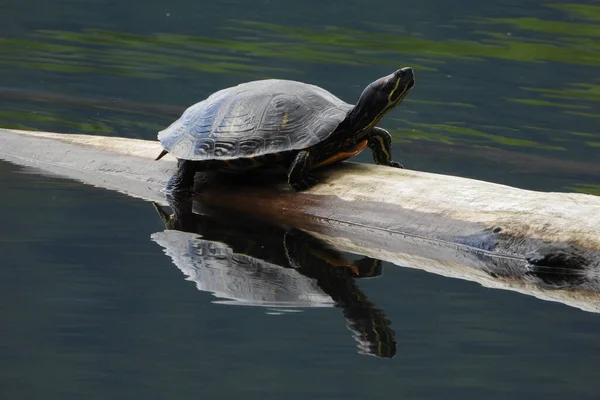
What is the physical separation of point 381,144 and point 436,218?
1.26 metres

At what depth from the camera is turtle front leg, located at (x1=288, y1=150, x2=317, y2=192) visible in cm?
705

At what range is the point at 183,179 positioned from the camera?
25.2 feet

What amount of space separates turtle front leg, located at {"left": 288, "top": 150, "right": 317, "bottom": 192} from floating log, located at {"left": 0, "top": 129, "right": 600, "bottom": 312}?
7cm

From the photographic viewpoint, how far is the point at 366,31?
2192 cm

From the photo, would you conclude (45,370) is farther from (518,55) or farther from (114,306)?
(518,55)

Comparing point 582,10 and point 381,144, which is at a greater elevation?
point 381,144

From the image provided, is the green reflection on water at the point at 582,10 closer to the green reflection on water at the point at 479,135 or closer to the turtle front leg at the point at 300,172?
the green reflection on water at the point at 479,135

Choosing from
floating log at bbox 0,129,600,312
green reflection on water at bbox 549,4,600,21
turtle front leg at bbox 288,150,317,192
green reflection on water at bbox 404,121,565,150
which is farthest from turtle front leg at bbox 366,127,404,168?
green reflection on water at bbox 549,4,600,21

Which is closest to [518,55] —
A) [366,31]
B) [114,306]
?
[366,31]

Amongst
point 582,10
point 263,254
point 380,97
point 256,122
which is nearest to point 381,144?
point 380,97

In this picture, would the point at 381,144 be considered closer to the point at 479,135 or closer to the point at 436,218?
the point at 436,218

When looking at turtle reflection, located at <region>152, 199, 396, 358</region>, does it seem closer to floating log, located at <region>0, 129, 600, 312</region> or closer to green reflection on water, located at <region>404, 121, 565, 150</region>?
floating log, located at <region>0, 129, 600, 312</region>

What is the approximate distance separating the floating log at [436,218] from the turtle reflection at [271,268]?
0.74 ft

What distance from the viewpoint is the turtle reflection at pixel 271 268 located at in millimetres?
5090
